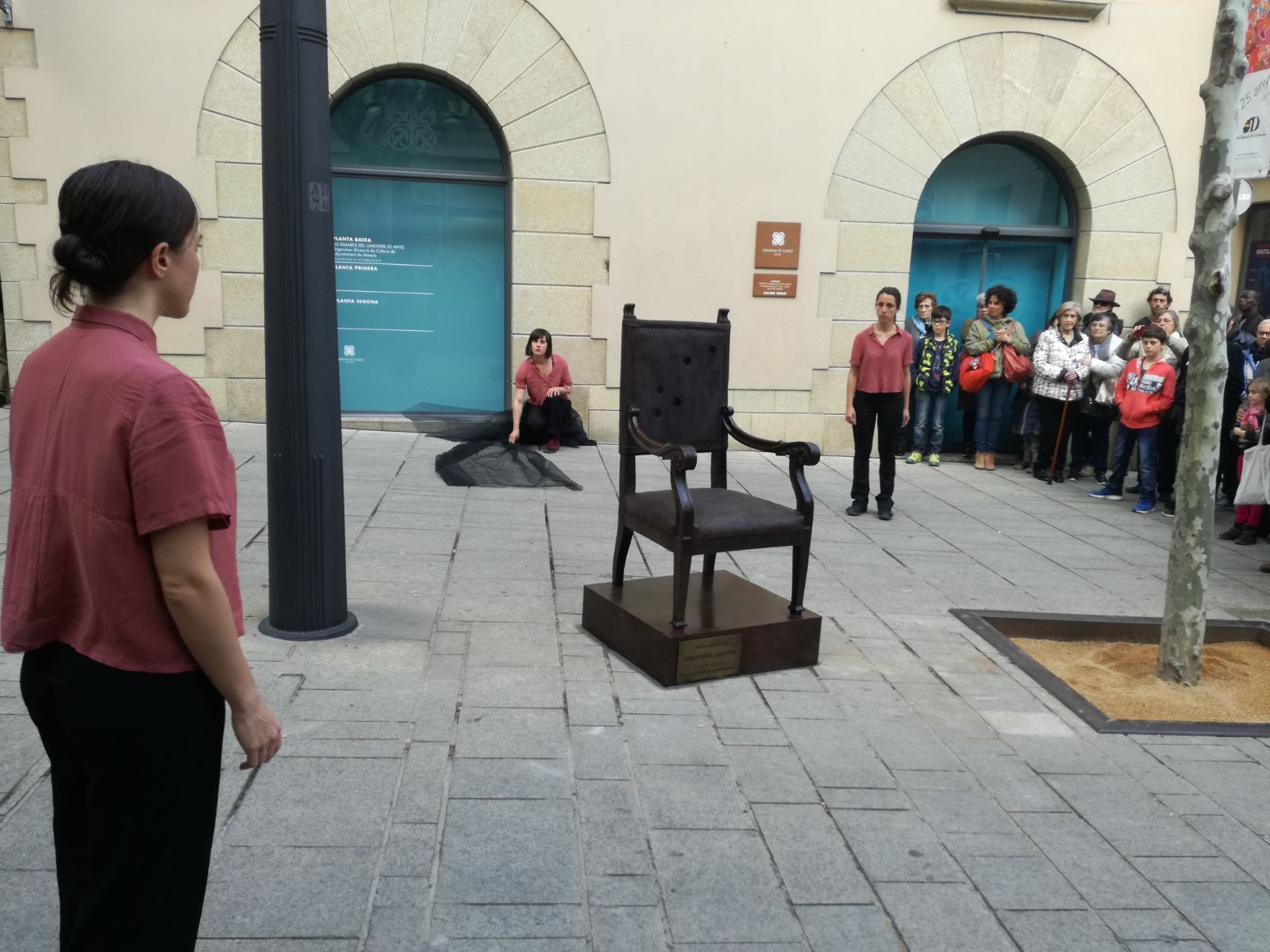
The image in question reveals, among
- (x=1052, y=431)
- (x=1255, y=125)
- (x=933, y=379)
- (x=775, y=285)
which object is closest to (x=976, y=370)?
(x=933, y=379)

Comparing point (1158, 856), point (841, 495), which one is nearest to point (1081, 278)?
point (841, 495)

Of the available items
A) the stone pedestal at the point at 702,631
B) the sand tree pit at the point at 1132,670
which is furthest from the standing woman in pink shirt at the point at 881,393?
the stone pedestal at the point at 702,631

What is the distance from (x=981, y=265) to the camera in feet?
37.8

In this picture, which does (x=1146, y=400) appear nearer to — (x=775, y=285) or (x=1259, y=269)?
(x=775, y=285)

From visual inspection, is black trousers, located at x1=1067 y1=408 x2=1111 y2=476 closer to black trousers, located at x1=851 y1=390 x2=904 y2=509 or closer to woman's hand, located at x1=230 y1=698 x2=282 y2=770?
black trousers, located at x1=851 y1=390 x2=904 y2=509

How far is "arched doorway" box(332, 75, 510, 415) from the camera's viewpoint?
10.4 m

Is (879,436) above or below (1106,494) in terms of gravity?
above

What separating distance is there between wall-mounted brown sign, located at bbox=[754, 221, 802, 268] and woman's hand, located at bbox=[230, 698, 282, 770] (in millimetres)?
9190

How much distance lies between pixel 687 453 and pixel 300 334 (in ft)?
5.89

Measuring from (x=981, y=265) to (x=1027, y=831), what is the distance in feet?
30.3

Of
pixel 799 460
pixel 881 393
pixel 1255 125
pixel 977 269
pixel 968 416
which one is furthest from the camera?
pixel 977 269

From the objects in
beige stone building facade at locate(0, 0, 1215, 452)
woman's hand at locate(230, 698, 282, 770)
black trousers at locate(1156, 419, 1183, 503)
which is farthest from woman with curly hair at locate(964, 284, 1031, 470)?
woman's hand at locate(230, 698, 282, 770)

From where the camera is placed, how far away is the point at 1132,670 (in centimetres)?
514

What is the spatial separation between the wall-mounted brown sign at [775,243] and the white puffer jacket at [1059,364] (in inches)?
105
